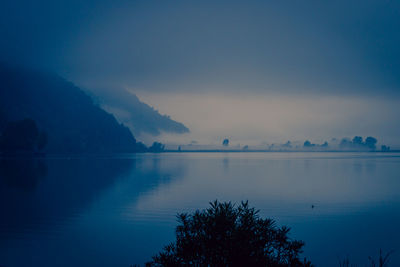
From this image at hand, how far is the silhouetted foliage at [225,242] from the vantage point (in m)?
7.28

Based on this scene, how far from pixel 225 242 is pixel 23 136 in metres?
159

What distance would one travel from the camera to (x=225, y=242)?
735cm

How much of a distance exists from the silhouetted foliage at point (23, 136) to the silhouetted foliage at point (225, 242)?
509 feet

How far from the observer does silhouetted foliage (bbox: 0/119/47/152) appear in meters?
146

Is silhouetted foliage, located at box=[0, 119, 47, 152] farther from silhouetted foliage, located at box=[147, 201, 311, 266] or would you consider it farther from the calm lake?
silhouetted foliage, located at box=[147, 201, 311, 266]

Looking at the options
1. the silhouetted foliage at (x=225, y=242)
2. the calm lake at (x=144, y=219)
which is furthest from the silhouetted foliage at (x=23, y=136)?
the silhouetted foliage at (x=225, y=242)

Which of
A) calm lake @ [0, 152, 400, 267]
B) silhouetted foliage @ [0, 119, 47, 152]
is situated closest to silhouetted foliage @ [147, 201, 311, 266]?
calm lake @ [0, 152, 400, 267]

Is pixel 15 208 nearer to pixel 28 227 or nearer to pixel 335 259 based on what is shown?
pixel 28 227

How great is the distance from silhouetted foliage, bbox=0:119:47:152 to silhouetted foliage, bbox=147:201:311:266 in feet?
509

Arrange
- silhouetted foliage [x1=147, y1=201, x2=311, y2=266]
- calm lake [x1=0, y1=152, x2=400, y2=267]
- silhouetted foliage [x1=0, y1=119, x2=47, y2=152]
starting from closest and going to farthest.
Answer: silhouetted foliage [x1=147, y1=201, x2=311, y2=266] < calm lake [x1=0, y1=152, x2=400, y2=267] < silhouetted foliage [x1=0, y1=119, x2=47, y2=152]

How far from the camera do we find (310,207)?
2911cm

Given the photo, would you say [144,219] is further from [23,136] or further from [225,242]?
[23,136]

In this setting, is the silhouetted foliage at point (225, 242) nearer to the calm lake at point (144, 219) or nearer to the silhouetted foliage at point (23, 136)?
the calm lake at point (144, 219)

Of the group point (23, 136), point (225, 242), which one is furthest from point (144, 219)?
point (23, 136)
